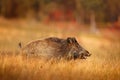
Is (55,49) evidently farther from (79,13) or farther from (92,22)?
(79,13)

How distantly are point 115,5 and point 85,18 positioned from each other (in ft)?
27.9

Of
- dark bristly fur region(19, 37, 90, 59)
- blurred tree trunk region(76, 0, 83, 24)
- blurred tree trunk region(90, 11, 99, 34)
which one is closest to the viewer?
dark bristly fur region(19, 37, 90, 59)

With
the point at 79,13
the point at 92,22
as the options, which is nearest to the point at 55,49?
the point at 92,22

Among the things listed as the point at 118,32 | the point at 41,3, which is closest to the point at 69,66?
the point at 118,32

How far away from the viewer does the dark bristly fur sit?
8.07 m

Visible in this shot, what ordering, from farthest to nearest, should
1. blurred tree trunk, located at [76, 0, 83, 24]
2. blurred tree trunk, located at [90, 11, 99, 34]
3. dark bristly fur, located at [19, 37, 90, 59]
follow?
blurred tree trunk, located at [76, 0, 83, 24]
blurred tree trunk, located at [90, 11, 99, 34]
dark bristly fur, located at [19, 37, 90, 59]

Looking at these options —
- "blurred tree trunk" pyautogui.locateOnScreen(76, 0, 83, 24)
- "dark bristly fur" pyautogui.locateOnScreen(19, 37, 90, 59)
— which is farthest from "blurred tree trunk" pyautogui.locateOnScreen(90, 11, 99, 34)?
"dark bristly fur" pyautogui.locateOnScreen(19, 37, 90, 59)

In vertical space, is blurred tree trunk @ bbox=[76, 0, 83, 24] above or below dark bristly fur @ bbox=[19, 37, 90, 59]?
above

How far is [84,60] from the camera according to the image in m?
8.23

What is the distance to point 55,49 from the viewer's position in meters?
8.10

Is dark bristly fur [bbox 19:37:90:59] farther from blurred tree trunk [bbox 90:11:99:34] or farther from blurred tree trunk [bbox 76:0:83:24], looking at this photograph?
blurred tree trunk [bbox 76:0:83:24]

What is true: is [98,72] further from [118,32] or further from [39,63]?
[118,32]

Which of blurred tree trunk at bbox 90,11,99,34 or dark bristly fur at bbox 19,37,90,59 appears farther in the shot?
blurred tree trunk at bbox 90,11,99,34

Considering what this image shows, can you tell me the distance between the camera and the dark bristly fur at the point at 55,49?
8070mm
